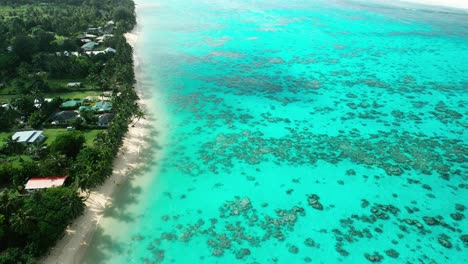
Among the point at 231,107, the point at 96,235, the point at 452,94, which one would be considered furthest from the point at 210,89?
the point at 452,94

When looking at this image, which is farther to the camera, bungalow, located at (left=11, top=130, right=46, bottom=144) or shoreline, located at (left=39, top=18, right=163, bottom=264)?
bungalow, located at (left=11, top=130, right=46, bottom=144)

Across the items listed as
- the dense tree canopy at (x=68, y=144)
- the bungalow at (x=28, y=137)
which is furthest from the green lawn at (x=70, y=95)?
the dense tree canopy at (x=68, y=144)

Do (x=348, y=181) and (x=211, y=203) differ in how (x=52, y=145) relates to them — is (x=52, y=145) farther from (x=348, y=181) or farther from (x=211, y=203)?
(x=348, y=181)

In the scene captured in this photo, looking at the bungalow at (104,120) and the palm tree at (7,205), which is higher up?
the bungalow at (104,120)

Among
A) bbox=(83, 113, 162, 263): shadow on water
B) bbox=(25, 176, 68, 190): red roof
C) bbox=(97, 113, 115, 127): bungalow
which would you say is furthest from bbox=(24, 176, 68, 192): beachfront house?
bbox=(97, 113, 115, 127): bungalow

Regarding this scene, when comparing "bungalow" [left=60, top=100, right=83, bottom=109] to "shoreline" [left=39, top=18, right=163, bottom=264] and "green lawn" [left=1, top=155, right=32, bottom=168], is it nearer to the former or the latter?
"shoreline" [left=39, top=18, right=163, bottom=264]

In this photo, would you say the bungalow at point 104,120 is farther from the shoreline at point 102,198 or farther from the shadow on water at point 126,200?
the shadow on water at point 126,200
